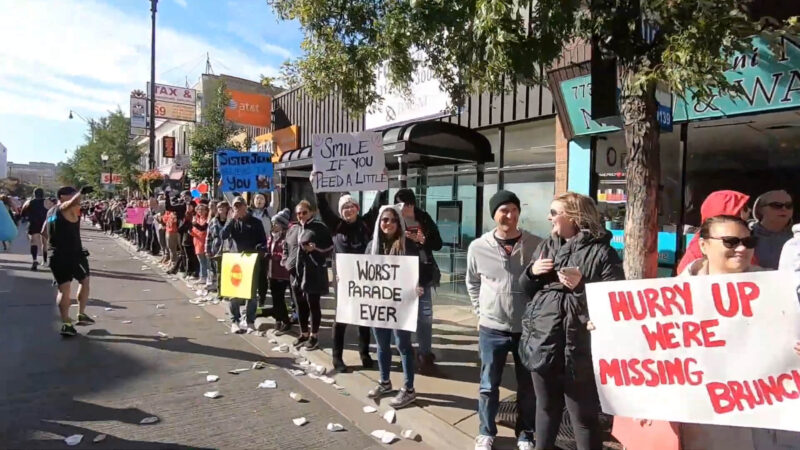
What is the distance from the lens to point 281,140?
16.6 meters

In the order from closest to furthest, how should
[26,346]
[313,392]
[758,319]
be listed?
[758,319]
[313,392]
[26,346]

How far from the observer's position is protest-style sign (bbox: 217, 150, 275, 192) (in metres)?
9.91

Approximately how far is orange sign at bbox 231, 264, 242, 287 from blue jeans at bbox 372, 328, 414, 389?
A: 320 cm

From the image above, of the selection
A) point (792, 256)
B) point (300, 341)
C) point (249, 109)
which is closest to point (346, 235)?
point (300, 341)

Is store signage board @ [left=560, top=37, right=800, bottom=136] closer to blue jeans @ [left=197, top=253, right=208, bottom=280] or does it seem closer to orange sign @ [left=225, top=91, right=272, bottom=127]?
blue jeans @ [left=197, top=253, right=208, bottom=280]

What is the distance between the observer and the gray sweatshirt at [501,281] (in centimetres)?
345

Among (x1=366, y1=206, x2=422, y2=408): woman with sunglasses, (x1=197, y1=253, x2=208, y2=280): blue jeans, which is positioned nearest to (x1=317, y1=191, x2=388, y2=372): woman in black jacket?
(x1=366, y1=206, x2=422, y2=408): woman with sunglasses

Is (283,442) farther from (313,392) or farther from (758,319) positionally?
(758,319)

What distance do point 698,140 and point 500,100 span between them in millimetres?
3141

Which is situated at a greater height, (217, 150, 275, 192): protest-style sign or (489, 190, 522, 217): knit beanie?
(217, 150, 275, 192): protest-style sign

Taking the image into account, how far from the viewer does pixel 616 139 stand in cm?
715

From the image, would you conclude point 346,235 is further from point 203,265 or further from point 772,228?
point 203,265

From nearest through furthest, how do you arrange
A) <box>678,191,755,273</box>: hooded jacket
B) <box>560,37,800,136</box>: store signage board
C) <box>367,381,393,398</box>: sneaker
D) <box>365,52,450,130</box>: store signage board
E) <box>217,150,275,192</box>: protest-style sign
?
<box>678,191,755,273</box>: hooded jacket
<box>367,381,393,398</box>: sneaker
<box>560,37,800,136</box>: store signage board
<box>365,52,450,130</box>: store signage board
<box>217,150,275,192</box>: protest-style sign

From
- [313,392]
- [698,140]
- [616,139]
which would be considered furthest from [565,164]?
[313,392]
